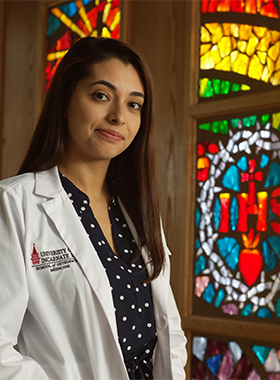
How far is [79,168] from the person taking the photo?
129cm

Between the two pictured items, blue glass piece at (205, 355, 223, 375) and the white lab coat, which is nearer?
the white lab coat

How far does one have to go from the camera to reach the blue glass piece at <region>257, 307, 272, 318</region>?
1639 millimetres

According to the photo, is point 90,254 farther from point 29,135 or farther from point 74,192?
point 29,135

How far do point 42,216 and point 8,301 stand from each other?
8.6 inches

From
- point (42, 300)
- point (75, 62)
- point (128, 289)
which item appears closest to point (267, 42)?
point (75, 62)

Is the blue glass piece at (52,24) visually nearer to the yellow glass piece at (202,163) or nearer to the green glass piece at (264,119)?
the yellow glass piece at (202,163)

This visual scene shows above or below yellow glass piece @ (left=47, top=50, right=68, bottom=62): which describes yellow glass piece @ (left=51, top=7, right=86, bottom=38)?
above

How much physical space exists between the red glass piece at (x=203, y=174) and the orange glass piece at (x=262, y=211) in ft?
0.78

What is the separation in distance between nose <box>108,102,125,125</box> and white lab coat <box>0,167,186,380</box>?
26 cm

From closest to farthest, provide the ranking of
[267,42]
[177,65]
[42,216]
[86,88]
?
1. [42,216]
2. [86,88]
3. [267,42]
4. [177,65]

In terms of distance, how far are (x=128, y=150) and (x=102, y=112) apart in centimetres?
26

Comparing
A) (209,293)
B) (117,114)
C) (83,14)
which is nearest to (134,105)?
(117,114)

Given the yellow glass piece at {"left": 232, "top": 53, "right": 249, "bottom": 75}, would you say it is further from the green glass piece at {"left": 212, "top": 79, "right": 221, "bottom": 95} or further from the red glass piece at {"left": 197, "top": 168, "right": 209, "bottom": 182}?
the red glass piece at {"left": 197, "top": 168, "right": 209, "bottom": 182}

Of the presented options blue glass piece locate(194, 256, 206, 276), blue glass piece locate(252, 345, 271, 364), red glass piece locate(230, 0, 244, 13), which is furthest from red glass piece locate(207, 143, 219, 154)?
blue glass piece locate(252, 345, 271, 364)
